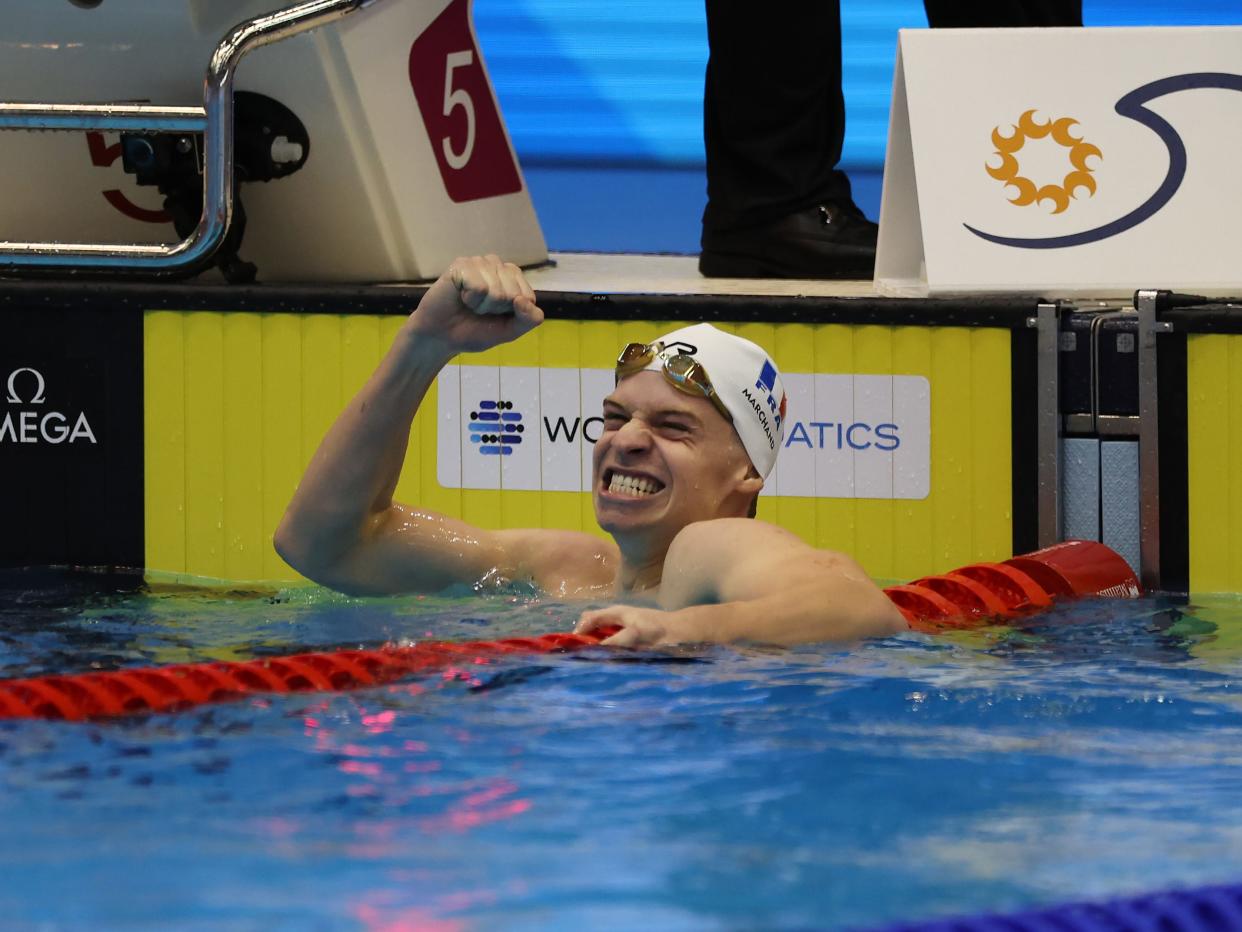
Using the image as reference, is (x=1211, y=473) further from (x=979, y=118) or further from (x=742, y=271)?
(x=742, y=271)

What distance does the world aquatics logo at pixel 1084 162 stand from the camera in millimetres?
4141

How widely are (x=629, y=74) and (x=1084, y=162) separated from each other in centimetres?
594

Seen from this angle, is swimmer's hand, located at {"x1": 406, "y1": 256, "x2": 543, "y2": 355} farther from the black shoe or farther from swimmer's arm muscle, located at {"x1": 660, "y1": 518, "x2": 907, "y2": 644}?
the black shoe

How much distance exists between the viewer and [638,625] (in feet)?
8.91

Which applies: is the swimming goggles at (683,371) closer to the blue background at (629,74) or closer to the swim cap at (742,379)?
the swim cap at (742,379)

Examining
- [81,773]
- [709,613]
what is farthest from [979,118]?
[81,773]

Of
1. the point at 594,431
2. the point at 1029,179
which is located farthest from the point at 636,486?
the point at 1029,179

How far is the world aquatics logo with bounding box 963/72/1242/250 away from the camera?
4141 mm

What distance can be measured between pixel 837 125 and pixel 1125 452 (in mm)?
1165

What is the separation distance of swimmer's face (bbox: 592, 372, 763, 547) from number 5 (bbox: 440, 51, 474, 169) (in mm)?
1509

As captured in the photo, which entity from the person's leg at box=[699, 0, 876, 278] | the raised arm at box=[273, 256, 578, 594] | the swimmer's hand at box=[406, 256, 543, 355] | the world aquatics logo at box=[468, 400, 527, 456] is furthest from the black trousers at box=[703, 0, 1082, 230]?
the swimmer's hand at box=[406, 256, 543, 355]

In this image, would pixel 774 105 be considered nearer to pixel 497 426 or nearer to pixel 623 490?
pixel 497 426

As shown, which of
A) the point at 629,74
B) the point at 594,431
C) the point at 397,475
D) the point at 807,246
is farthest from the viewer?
the point at 629,74

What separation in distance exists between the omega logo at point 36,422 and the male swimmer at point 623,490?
105cm
